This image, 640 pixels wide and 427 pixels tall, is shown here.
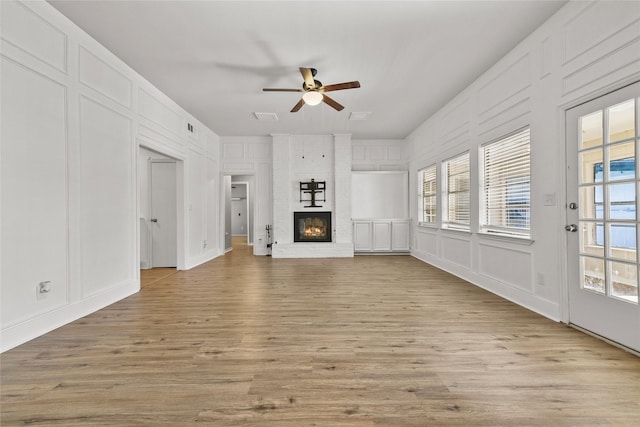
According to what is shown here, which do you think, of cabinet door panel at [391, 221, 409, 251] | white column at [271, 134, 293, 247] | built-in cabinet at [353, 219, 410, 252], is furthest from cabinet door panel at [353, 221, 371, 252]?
white column at [271, 134, 293, 247]

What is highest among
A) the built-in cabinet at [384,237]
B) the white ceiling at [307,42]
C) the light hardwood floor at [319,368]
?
the white ceiling at [307,42]

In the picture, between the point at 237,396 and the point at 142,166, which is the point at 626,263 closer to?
the point at 237,396

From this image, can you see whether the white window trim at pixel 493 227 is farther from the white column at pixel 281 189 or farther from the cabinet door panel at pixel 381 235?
the white column at pixel 281 189

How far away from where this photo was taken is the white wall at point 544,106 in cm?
226

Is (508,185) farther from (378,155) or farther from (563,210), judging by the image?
(378,155)

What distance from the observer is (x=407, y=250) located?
7.26 meters

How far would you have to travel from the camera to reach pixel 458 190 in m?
4.88

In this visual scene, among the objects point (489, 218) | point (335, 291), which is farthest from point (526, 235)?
point (335, 291)

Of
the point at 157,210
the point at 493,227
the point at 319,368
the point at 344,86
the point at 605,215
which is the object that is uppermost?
the point at 344,86

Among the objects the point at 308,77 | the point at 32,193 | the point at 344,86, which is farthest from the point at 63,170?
the point at 344,86

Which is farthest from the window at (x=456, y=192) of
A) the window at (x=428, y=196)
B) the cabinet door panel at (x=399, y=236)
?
the cabinet door panel at (x=399, y=236)

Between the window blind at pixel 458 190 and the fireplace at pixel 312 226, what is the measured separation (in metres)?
2.92

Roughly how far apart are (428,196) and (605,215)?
13.1 feet

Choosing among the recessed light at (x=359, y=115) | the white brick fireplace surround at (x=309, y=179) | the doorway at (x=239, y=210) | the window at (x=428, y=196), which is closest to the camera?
the recessed light at (x=359, y=115)
